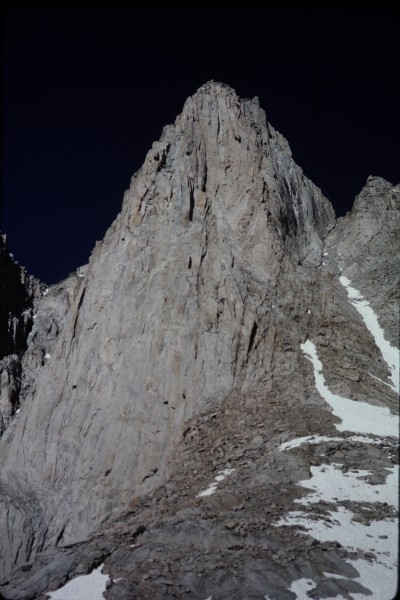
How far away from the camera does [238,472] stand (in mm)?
22500

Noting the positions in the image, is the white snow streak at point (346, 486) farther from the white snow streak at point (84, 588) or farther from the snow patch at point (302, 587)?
the white snow streak at point (84, 588)

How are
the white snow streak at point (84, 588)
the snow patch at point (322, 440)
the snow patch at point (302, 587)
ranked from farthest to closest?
the snow patch at point (322, 440) → the white snow streak at point (84, 588) → the snow patch at point (302, 587)

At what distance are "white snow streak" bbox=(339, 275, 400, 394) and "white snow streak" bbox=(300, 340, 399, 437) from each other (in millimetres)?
4077

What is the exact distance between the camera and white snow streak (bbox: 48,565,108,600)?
13898 mm

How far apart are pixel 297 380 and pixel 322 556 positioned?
16306mm

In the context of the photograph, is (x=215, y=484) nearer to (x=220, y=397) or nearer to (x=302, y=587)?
(x=302, y=587)

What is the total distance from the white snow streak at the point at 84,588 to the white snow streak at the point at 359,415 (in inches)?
576

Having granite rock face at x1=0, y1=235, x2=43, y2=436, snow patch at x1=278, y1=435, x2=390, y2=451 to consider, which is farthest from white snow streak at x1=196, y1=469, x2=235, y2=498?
granite rock face at x1=0, y1=235, x2=43, y2=436

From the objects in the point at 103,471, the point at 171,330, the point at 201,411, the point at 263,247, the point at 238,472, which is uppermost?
the point at 263,247

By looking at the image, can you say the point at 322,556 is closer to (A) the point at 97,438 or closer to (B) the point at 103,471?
(B) the point at 103,471

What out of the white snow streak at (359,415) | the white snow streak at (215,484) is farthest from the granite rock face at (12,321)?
the white snow streak at (359,415)

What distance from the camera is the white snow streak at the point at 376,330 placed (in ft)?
107

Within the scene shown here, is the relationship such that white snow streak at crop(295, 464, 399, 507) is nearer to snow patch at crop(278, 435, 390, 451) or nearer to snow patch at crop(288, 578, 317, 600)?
snow patch at crop(278, 435, 390, 451)

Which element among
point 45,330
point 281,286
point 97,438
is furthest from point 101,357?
point 45,330
